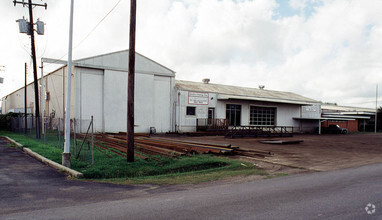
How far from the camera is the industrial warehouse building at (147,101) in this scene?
1120 inches

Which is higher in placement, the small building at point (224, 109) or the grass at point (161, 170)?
the small building at point (224, 109)

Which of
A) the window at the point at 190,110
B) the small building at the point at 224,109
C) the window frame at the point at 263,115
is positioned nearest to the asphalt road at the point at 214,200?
the small building at the point at 224,109

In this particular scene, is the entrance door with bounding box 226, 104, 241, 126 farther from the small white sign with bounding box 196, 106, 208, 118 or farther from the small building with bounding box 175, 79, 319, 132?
the small white sign with bounding box 196, 106, 208, 118

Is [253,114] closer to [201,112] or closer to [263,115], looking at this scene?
[263,115]

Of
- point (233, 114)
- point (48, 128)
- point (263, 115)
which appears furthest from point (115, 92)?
Result: point (263, 115)

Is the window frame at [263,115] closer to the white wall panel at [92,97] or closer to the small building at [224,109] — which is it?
the small building at [224,109]

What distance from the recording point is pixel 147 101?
31.2 metres

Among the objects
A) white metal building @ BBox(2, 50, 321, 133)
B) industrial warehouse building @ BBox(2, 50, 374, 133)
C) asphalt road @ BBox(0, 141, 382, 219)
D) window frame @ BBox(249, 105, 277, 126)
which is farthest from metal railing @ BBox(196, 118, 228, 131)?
asphalt road @ BBox(0, 141, 382, 219)

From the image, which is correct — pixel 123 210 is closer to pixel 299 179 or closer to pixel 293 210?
pixel 293 210

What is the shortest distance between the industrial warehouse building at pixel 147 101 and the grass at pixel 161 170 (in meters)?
14.1

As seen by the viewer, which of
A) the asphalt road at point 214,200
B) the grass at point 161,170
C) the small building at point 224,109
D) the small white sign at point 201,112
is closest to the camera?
the asphalt road at point 214,200

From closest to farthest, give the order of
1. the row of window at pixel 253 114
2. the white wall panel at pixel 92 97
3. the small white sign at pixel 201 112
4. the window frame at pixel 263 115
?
the white wall panel at pixel 92 97 < the small white sign at pixel 201 112 < the row of window at pixel 253 114 < the window frame at pixel 263 115

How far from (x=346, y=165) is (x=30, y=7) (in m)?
23.6

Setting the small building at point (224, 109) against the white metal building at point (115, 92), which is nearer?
the white metal building at point (115, 92)
